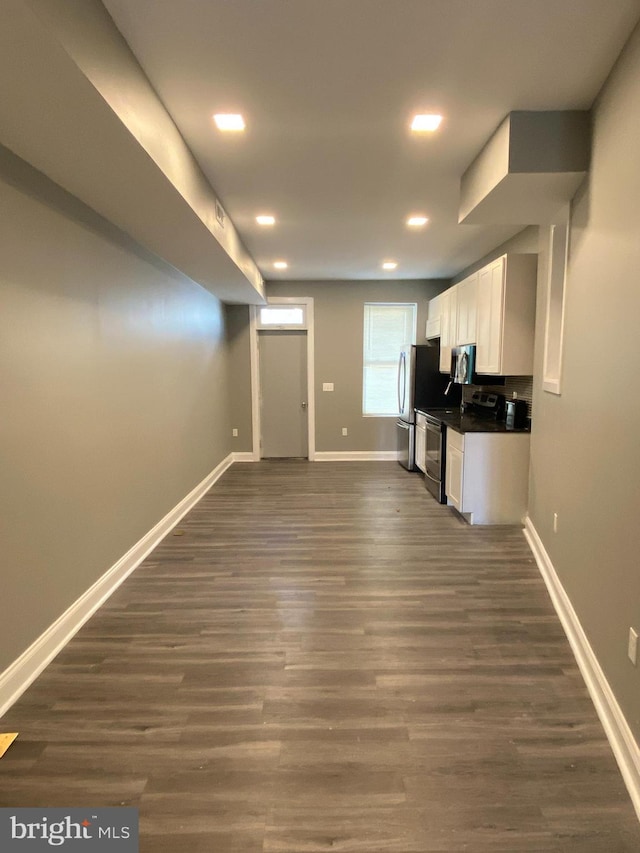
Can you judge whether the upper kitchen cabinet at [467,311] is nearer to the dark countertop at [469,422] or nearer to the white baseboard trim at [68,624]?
the dark countertop at [469,422]

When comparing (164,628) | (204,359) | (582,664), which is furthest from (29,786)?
(204,359)

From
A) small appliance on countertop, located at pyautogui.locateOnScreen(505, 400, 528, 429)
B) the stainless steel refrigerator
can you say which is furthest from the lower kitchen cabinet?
the stainless steel refrigerator

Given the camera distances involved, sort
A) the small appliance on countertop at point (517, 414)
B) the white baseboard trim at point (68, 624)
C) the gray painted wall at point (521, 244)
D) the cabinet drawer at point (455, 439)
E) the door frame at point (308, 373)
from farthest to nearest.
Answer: the door frame at point (308, 373) < the small appliance on countertop at point (517, 414) < the cabinet drawer at point (455, 439) < the gray painted wall at point (521, 244) < the white baseboard trim at point (68, 624)

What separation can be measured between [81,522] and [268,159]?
2404 mm

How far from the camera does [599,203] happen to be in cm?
214

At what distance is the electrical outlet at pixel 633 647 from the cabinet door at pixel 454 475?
7.47 ft

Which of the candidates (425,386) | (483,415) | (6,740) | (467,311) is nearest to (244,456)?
(425,386)

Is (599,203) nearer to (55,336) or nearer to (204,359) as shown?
(55,336)

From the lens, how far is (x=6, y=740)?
1702 mm

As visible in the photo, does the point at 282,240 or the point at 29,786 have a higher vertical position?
the point at 282,240

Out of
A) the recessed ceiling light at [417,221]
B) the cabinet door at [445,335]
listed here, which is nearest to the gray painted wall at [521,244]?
the cabinet door at [445,335]

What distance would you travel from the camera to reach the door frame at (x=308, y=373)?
6.47 metres

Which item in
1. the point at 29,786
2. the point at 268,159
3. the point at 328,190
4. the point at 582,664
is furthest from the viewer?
the point at 328,190

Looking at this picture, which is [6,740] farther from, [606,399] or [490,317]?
[490,317]
